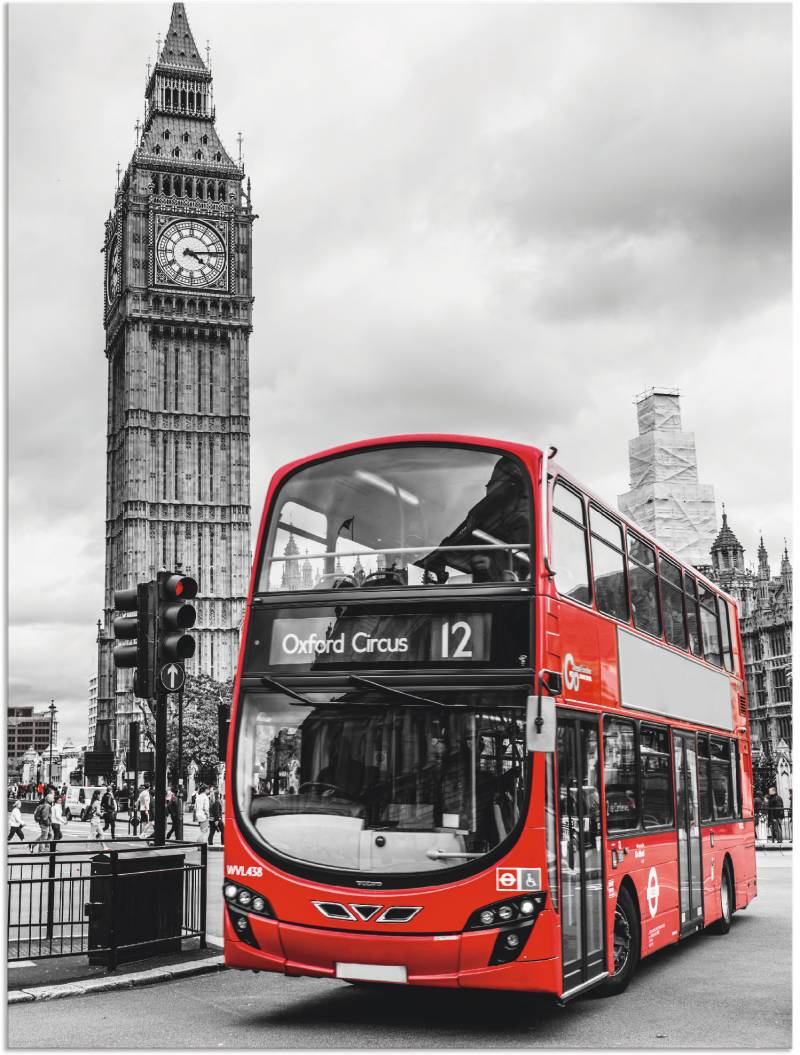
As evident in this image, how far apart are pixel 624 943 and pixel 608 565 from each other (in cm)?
291

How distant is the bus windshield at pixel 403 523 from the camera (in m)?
8.52

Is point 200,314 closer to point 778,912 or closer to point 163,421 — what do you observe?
point 163,421

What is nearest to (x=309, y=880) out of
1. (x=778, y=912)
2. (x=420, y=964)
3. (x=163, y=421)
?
(x=420, y=964)

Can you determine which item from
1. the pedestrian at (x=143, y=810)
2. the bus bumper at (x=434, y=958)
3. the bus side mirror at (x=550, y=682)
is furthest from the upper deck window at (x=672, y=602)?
the pedestrian at (x=143, y=810)

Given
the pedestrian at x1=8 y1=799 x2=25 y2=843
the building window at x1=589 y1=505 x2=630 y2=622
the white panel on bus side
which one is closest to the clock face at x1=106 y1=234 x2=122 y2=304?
the pedestrian at x1=8 y1=799 x2=25 y2=843

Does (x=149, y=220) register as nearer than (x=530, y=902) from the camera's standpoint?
No

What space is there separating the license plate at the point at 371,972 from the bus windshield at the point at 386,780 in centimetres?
58

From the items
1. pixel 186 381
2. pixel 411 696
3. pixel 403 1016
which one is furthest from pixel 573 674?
pixel 186 381

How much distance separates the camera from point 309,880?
810 cm

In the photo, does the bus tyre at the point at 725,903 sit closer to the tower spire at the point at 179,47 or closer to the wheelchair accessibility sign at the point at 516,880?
the wheelchair accessibility sign at the point at 516,880

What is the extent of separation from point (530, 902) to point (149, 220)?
288ft

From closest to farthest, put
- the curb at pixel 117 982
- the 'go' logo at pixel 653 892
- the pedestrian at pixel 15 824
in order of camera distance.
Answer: the curb at pixel 117 982 < the 'go' logo at pixel 653 892 < the pedestrian at pixel 15 824

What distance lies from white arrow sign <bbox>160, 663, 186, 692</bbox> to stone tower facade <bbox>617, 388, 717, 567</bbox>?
58337 mm

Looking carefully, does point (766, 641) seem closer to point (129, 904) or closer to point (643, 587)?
point (643, 587)
